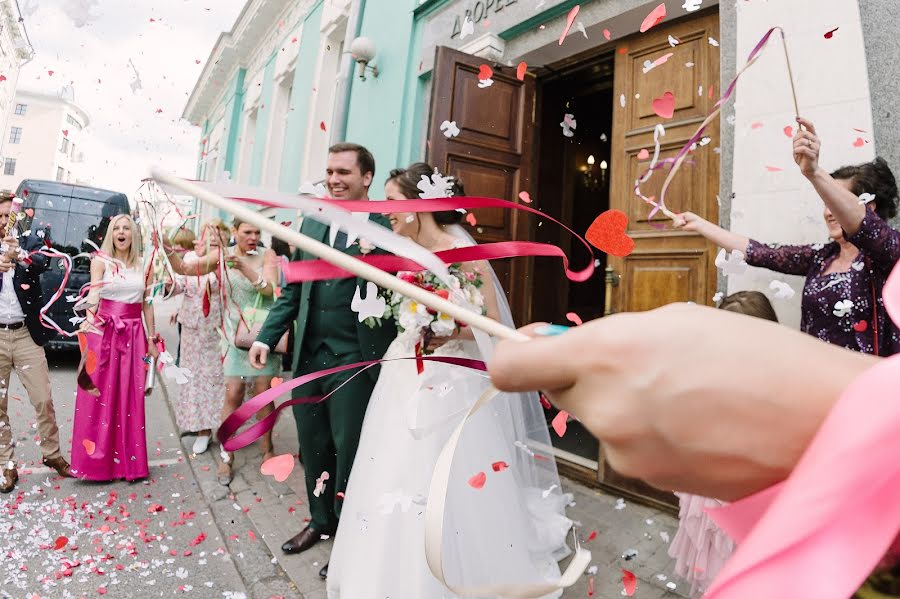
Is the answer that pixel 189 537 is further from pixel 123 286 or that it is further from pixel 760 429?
pixel 760 429

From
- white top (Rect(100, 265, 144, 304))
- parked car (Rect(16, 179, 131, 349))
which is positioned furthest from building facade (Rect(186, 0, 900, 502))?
parked car (Rect(16, 179, 131, 349))

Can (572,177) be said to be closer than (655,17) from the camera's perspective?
No

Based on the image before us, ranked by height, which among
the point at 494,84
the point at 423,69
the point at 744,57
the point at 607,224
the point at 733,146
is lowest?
the point at 607,224

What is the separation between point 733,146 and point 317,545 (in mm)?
3358

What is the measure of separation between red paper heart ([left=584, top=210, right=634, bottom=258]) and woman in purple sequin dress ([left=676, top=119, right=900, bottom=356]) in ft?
3.85

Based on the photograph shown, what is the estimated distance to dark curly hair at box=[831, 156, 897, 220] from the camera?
2.02 metres

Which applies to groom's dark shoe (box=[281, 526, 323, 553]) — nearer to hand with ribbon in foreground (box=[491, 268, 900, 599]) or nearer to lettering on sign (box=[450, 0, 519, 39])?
hand with ribbon in foreground (box=[491, 268, 900, 599])

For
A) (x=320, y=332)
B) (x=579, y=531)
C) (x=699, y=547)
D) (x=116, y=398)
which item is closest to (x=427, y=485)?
(x=320, y=332)

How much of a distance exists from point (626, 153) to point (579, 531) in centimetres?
266

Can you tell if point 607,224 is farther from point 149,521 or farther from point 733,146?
point 149,521

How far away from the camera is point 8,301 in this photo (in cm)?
358

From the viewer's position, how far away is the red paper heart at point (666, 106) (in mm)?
3406

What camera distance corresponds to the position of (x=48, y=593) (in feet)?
7.55

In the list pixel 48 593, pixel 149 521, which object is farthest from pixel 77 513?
pixel 48 593
